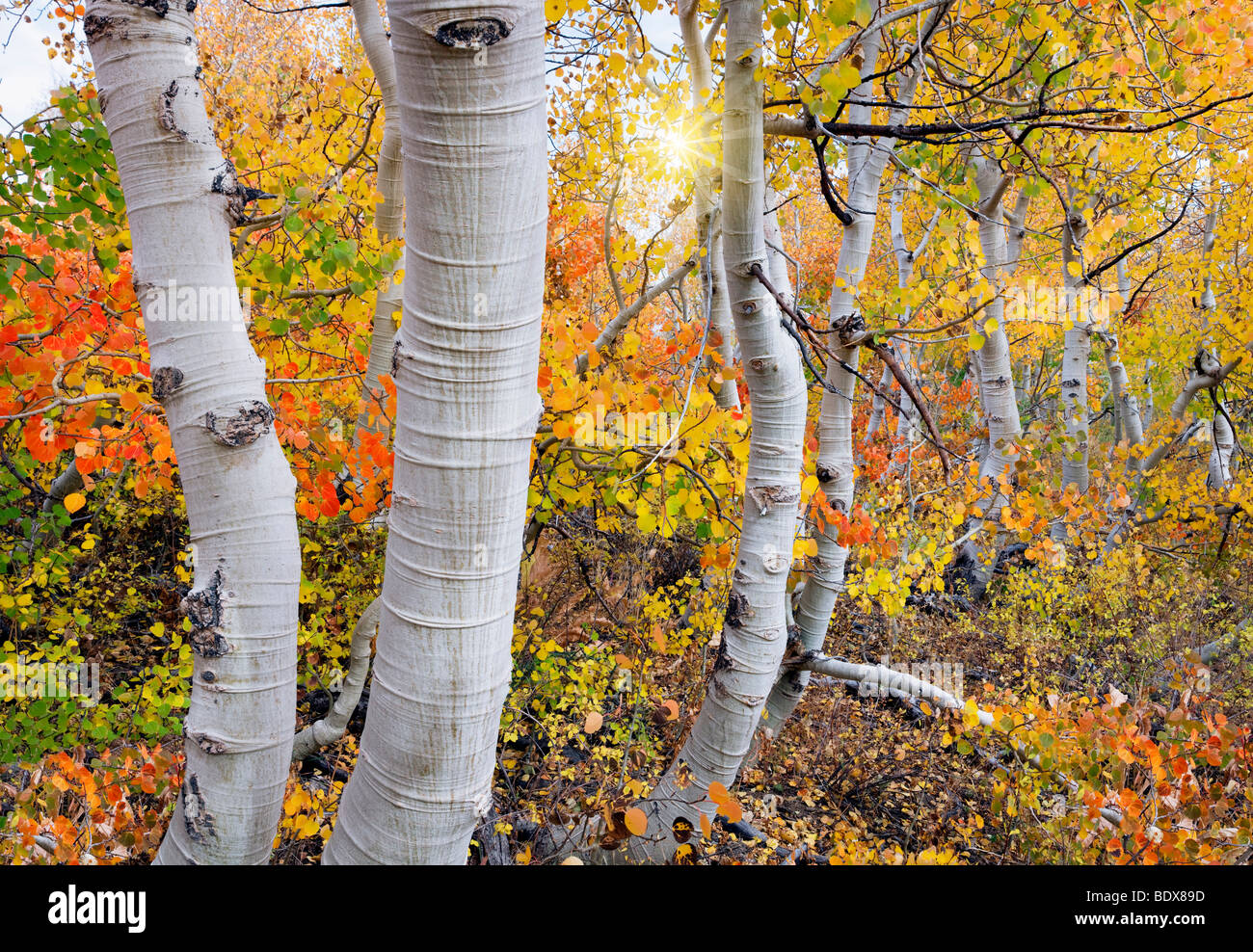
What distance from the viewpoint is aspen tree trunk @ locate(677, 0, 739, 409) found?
8.39ft

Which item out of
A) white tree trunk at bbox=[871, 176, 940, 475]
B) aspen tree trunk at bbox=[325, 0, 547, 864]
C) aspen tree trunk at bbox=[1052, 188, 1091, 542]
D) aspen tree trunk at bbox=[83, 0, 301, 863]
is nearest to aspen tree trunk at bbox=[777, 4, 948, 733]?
white tree trunk at bbox=[871, 176, 940, 475]

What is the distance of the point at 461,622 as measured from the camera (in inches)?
51.3

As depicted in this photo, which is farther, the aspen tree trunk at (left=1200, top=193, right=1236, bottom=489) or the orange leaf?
the aspen tree trunk at (left=1200, top=193, right=1236, bottom=489)

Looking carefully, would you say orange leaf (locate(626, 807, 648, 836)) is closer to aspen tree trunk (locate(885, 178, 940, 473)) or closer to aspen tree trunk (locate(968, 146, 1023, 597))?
aspen tree trunk (locate(885, 178, 940, 473))

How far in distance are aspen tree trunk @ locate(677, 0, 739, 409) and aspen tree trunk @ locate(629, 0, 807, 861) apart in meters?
0.39

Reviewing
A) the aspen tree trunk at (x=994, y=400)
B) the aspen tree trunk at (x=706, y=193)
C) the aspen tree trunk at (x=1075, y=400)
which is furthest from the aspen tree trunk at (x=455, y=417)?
the aspen tree trunk at (x=1075, y=400)

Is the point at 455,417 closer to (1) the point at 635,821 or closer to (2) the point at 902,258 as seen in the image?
(1) the point at 635,821

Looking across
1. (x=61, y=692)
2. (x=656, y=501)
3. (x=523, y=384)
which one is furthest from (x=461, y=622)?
(x=61, y=692)

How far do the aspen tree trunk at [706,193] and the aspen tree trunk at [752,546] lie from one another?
0.39 meters

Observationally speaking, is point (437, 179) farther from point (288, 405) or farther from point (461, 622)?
point (288, 405)

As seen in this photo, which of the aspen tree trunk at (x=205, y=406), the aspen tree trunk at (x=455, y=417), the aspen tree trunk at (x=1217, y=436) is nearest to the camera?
the aspen tree trunk at (x=455, y=417)

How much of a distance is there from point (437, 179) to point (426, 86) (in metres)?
0.15

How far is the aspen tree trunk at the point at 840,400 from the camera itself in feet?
10.9

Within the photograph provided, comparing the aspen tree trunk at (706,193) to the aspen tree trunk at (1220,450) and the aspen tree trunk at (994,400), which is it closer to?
the aspen tree trunk at (994,400)
